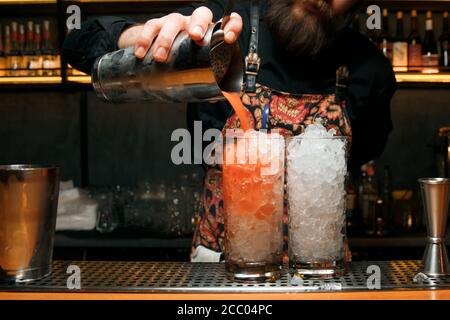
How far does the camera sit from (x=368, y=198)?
3.14 meters

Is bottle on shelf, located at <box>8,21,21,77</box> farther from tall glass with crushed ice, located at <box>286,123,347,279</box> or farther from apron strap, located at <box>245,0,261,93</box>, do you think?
tall glass with crushed ice, located at <box>286,123,347,279</box>

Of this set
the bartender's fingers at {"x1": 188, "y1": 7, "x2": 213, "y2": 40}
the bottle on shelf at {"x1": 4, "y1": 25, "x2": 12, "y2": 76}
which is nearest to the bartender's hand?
the bartender's fingers at {"x1": 188, "y1": 7, "x2": 213, "y2": 40}

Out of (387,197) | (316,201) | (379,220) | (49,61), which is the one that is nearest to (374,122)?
(316,201)

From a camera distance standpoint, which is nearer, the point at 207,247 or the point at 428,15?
the point at 207,247

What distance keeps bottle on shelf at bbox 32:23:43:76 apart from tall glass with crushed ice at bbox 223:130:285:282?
2545mm

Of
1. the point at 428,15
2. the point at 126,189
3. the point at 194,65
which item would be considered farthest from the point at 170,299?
the point at 428,15

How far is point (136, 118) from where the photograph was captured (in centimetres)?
367

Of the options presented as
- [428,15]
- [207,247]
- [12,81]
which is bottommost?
[207,247]

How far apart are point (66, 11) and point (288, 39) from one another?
1.87 meters

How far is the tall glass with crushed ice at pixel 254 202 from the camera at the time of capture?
0.99 meters

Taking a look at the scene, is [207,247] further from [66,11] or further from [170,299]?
[66,11]

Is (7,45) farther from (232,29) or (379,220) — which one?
(232,29)


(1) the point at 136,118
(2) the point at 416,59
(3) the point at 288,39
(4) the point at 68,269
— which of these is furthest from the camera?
(1) the point at 136,118

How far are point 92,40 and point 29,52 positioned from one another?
1.95 m
